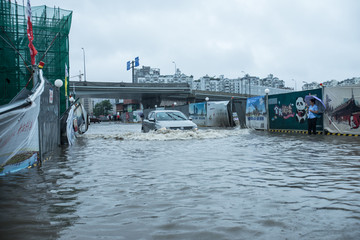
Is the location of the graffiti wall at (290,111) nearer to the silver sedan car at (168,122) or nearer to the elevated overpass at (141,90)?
the silver sedan car at (168,122)

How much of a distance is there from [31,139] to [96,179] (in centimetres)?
202

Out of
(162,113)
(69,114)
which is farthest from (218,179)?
(162,113)

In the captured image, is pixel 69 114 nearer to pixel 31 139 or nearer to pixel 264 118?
pixel 31 139

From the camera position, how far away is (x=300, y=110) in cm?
1644

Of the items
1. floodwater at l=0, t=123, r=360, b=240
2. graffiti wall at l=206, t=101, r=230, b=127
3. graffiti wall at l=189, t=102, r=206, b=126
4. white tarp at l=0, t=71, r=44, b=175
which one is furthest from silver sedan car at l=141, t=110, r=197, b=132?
graffiti wall at l=189, t=102, r=206, b=126

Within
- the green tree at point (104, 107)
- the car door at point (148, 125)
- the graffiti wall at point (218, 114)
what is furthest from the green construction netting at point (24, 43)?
the green tree at point (104, 107)

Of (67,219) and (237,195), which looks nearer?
(67,219)

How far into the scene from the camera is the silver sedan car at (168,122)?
1496 cm

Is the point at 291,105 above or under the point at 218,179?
above

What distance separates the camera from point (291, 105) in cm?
1711

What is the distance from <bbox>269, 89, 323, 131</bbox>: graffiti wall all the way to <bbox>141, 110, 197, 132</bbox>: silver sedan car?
16.7ft

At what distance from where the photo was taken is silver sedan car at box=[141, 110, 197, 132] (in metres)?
15.0

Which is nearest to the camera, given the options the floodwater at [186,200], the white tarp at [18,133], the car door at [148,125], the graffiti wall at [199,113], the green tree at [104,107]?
the floodwater at [186,200]

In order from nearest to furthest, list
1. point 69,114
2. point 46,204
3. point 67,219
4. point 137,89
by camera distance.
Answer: point 67,219, point 46,204, point 69,114, point 137,89
